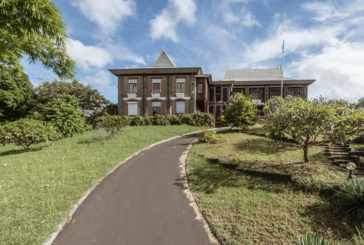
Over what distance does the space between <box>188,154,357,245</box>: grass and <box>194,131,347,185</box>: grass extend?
3.05ft

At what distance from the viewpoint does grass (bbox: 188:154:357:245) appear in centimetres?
337

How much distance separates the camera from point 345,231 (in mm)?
3320

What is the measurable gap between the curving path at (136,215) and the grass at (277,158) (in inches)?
132

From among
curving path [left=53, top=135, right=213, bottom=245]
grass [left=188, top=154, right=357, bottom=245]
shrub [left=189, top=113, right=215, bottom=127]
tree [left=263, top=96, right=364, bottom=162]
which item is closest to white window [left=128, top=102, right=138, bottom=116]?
shrub [left=189, top=113, right=215, bottom=127]

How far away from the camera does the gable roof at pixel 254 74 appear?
30900 mm

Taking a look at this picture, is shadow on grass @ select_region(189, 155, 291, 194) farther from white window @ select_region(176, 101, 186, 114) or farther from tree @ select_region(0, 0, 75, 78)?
white window @ select_region(176, 101, 186, 114)

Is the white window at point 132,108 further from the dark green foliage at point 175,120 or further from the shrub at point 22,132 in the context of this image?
the shrub at point 22,132

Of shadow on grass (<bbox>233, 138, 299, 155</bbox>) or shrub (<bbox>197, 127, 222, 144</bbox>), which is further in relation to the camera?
shrub (<bbox>197, 127, 222, 144</bbox>)

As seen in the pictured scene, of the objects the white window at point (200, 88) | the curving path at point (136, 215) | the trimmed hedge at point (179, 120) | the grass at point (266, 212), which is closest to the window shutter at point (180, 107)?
the trimmed hedge at point (179, 120)

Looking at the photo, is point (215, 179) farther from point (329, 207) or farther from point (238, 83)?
point (238, 83)

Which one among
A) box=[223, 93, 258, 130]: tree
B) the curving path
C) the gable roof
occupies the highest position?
the gable roof

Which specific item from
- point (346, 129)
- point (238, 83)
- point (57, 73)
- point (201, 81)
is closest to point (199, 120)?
point (201, 81)

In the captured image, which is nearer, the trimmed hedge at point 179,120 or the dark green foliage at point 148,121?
the trimmed hedge at point 179,120

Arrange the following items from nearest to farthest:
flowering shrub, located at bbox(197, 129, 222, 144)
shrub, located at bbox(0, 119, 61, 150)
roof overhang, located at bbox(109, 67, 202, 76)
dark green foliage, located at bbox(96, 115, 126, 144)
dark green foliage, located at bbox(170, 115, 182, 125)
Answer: shrub, located at bbox(0, 119, 61, 150) → flowering shrub, located at bbox(197, 129, 222, 144) → dark green foliage, located at bbox(96, 115, 126, 144) → dark green foliage, located at bbox(170, 115, 182, 125) → roof overhang, located at bbox(109, 67, 202, 76)
